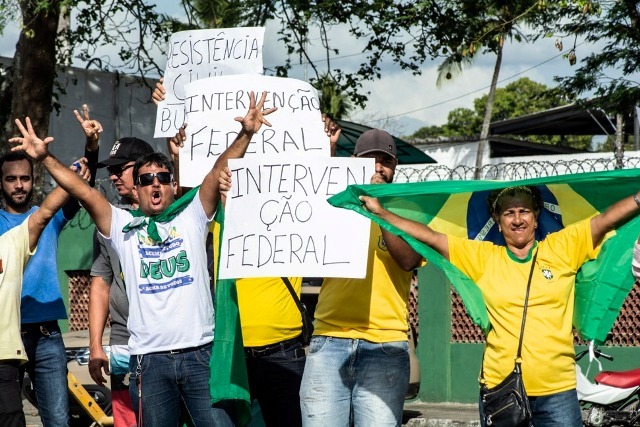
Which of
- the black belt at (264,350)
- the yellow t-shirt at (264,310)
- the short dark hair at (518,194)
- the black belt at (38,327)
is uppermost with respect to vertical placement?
the short dark hair at (518,194)

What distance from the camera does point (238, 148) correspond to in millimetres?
5258

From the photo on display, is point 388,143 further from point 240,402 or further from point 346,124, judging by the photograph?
point 346,124

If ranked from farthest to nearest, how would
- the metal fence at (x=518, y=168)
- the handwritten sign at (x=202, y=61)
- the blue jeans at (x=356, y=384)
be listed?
the metal fence at (x=518, y=168)
the handwritten sign at (x=202, y=61)
the blue jeans at (x=356, y=384)

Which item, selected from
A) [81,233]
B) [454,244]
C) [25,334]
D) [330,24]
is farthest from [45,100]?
[454,244]


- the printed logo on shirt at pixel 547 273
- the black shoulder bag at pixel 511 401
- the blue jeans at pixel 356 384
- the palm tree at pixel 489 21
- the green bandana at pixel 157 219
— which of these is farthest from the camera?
the palm tree at pixel 489 21

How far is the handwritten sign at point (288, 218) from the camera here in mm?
5156

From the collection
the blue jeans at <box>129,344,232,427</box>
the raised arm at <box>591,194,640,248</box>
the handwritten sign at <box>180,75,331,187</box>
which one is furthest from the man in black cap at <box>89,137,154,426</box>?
the raised arm at <box>591,194,640,248</box>

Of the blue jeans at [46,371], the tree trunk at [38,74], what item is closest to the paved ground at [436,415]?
the tree trunk at [38,74]

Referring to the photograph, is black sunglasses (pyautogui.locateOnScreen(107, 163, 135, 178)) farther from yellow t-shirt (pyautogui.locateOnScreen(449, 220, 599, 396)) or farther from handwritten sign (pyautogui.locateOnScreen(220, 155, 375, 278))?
yellow t-shirt (pyautogui.locateOnScreen(449, 220, 599, 396))

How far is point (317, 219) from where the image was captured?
5.23 m

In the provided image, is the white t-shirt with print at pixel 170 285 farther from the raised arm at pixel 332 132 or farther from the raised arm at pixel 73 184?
the raised arm at pixel 332 132

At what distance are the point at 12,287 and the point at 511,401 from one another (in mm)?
2923

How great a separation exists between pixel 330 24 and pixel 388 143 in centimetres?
918

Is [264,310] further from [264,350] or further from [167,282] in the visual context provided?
[167,282]
